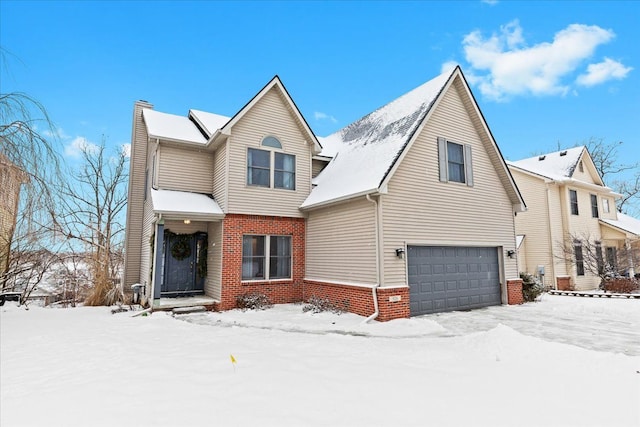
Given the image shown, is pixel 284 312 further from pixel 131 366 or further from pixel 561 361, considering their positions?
pixel 561 361

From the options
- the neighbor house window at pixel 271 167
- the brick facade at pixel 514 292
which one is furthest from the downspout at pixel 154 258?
the brick facade at pixel 514 292

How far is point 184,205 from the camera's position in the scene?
1145cm

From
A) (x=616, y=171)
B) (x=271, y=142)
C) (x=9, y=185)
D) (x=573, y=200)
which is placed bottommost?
(x=9, y=185)

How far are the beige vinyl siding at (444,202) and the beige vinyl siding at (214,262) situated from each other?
5.47 meters

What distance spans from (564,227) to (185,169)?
20029 mm

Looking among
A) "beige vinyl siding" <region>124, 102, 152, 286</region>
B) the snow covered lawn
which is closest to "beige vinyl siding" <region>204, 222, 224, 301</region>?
the snow covered lawn

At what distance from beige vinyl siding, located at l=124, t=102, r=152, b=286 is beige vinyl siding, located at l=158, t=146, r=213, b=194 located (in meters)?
3.47

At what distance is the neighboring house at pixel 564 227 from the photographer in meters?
19.2

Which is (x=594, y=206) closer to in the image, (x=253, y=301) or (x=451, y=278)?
(x=451, y=278)

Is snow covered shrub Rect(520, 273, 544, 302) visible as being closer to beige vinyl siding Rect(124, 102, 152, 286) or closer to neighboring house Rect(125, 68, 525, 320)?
neighboring house Rect(125, 68, 525, 320)

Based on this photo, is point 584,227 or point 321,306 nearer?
point 321,306

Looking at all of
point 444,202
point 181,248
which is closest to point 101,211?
point 181,248

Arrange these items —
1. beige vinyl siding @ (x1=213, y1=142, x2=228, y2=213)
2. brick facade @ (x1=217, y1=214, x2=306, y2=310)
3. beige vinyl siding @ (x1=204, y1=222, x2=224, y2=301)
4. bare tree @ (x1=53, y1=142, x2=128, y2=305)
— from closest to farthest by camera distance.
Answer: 1. brick facade @ (x1=217, y1=214, x2=306, y2=310)
2. beige vinyl siding @ (x1=204, y1=222, x2=224, y2=301)
3. beige vinyl siding @ (x1=213, y1=142, x2=228, y2=213)
4. bare tree @ (x1=53, y1=142, x2=128, y2=305)

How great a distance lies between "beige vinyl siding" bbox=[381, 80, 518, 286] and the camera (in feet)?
33.3
